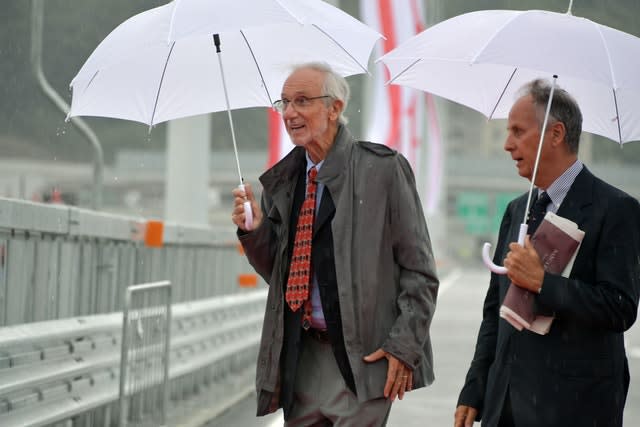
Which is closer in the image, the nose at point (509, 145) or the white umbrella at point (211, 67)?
the nose at point (509, 145)

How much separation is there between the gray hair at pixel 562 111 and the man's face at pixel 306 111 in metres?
0.75

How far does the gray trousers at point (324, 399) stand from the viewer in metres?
4.45

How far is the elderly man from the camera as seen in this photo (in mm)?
4430

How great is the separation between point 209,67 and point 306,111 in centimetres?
96

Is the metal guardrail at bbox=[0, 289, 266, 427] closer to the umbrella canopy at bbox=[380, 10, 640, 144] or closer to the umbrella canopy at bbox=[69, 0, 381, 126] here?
the umbrella canopy at bbox=[69, 0, 381, 126]

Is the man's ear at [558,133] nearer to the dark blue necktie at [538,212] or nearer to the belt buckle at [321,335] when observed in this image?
the dark blue necktie at [538,212]

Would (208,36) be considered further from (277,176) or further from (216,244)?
(216,244)

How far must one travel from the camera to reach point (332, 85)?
4691mm

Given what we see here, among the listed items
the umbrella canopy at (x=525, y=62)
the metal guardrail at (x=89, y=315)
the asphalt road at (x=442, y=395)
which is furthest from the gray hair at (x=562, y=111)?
the asphalt road at (x=442, y=395)

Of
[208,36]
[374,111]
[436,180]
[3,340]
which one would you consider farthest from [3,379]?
[436,180]

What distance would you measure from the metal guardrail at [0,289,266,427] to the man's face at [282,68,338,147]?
237 cm

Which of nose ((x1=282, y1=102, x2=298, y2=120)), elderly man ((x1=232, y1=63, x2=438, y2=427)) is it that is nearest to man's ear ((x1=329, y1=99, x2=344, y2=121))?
elderly man ((x1=232, y1=63, x2=438, y2=427))

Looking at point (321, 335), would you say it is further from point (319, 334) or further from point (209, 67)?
point (209, 67)

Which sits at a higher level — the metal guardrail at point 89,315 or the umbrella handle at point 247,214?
the umbrella handle at point 247,214
